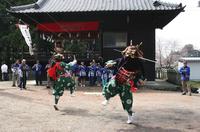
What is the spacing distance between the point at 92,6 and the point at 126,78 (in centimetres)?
1407

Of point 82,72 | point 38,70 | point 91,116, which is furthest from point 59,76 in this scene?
point 38,70

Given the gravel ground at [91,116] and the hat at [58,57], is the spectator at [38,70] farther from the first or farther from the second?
the hat at [58,57]

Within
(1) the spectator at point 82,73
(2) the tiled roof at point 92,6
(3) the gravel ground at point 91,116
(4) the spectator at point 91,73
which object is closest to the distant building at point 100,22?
(2) the tiled roof at point 92,6

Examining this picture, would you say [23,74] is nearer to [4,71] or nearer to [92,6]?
[92,6]

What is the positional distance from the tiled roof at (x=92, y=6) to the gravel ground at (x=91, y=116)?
26.2 ft

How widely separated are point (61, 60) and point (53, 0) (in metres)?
13.8

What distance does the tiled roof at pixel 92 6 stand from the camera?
22984 mm

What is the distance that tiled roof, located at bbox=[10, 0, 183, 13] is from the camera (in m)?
23.0

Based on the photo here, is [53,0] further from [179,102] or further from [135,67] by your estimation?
[135,67]

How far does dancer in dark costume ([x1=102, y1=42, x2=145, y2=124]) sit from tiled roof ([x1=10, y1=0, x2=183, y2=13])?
1169 cm

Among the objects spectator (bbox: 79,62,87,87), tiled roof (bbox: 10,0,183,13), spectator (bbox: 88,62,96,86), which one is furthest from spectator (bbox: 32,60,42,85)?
tiled roof (bbox: 10,0,183,13)

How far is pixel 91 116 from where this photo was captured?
11984 millimetres

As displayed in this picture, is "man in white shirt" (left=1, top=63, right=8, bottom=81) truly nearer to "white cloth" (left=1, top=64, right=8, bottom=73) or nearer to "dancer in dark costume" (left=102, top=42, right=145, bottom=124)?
"white cloth" (left=1, top=64, right=8, bottom=73)

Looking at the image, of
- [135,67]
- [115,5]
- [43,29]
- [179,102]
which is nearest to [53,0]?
[43,29]
